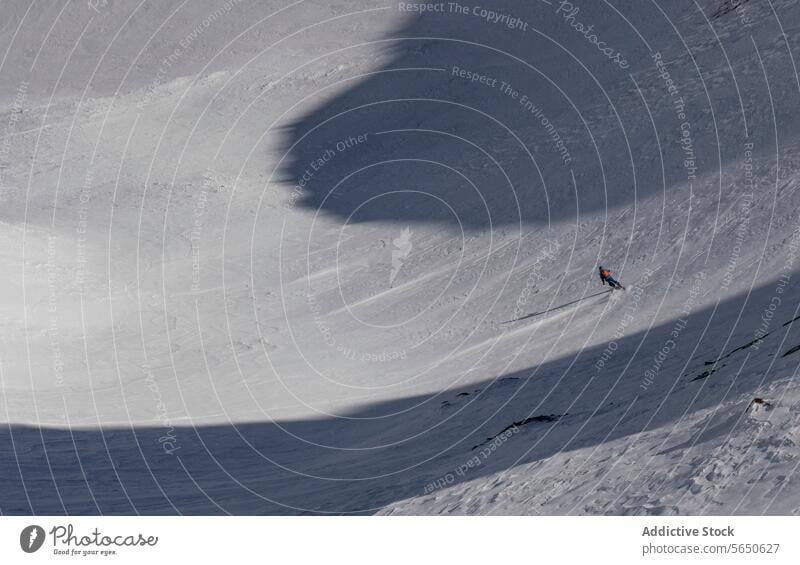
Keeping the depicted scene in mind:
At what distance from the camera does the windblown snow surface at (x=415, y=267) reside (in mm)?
19719

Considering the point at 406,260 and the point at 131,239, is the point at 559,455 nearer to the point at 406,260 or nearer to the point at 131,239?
the point at 406,260

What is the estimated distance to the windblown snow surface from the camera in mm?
19719

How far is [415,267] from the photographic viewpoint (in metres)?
39.3

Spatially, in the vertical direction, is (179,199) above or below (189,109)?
below

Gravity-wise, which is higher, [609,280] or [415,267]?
[415,267]

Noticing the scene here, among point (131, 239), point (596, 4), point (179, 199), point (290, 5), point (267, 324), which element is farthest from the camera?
point (290, 5)

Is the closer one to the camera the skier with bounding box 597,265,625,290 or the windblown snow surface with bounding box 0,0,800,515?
the windblown snow surface with bounding box 0,0,800,515

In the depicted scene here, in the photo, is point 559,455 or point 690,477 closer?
point 690,477

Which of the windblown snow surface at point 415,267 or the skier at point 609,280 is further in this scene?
the skier at point 609,280

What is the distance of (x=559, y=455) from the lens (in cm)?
1780

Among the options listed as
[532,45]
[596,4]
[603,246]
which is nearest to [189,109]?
[532,45]

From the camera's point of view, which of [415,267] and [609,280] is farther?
[415,267]

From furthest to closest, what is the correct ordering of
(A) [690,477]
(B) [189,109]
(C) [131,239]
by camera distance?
1. (B) [189,109]
2. (C) [131,239]
3. (A) [690,477]

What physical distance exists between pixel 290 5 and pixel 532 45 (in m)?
23.9
